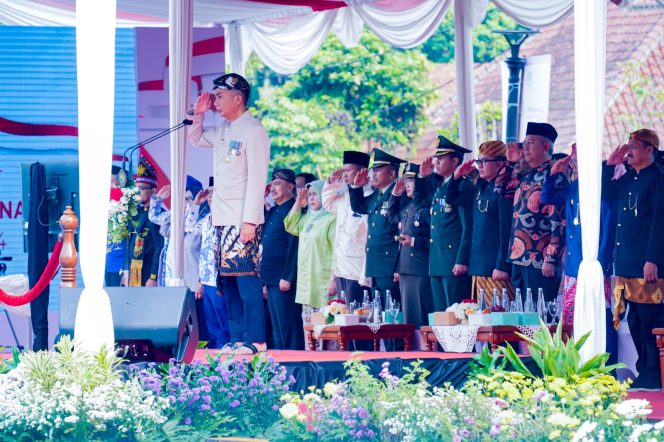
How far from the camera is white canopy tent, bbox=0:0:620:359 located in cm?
595

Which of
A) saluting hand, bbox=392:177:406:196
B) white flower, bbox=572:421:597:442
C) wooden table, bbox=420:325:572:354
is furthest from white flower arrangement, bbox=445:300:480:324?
white flower, bbox=572:421:597:442

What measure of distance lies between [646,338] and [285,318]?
3.76 metres

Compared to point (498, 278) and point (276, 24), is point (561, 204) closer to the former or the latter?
point (498, 278)

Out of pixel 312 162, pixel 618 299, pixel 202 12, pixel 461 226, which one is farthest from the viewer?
pixel 312 162

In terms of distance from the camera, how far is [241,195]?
8.12 meters

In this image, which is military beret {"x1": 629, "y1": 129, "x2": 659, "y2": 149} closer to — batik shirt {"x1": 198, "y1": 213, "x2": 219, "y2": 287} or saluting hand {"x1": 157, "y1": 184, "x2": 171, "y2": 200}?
batik shirt {"x1": 198, "y1": 213, "x2": 219, "y2": 287}

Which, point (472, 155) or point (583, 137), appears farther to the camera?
point (472, 155)

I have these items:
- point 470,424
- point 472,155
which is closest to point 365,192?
point 472,155

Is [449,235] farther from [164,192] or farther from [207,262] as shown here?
[164,192]

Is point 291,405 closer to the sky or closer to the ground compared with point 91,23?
closer to the ground

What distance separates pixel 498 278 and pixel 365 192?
69.4 inches

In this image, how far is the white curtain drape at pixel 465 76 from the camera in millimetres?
11438

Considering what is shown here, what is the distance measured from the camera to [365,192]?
10516 millimetres

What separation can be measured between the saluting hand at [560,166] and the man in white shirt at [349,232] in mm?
2138
